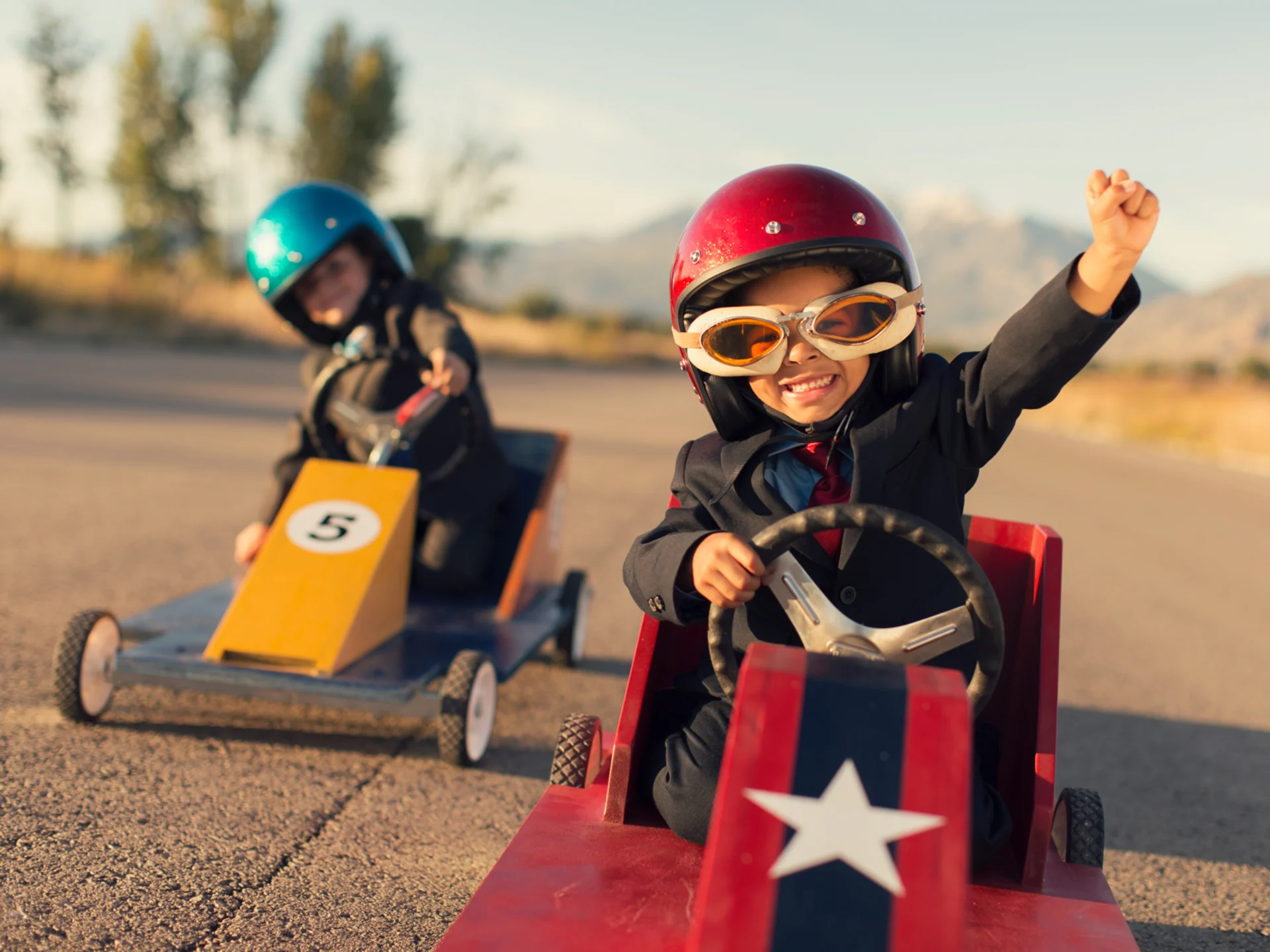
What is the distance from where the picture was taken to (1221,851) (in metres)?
3.49

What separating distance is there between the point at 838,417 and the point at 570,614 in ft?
8.03

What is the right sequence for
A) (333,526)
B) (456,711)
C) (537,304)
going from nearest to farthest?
(456,711)
(333,526)
(537,304)

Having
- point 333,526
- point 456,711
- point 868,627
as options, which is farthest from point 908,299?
point 333,526

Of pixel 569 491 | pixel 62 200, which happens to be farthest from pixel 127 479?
pixel 62 200

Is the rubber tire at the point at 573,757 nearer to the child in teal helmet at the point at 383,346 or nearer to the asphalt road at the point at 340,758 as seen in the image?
the asphalt road at the point at 340,758

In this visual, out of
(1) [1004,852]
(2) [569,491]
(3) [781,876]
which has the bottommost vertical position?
(2) [569,491]

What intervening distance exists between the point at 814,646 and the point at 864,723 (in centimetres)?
37

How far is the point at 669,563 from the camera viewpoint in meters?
2.41

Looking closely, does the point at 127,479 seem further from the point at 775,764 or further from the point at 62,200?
the point at 62,200

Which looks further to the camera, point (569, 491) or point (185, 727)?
point (569, 491)

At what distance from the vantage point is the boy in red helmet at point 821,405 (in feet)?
7.99

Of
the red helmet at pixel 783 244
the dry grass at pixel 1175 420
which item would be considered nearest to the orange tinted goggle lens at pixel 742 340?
the red helmet at pixel 783 244

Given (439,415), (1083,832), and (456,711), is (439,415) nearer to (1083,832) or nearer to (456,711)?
(456,711)

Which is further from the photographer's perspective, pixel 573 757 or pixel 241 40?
pixel 241 40
